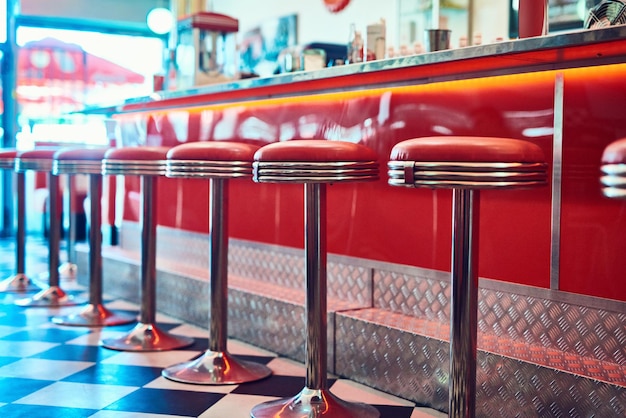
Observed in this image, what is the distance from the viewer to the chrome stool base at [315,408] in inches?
97.3

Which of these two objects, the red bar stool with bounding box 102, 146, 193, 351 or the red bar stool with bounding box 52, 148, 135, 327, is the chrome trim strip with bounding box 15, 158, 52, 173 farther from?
the red bar stool with bounding box 102, 146, 193, 351

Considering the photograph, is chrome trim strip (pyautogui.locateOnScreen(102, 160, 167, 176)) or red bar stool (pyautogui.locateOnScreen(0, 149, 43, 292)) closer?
chrome trim strip (pyautogui.locateOnScreen(102, 160, 167, 176))

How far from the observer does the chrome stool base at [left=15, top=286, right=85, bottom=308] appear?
459cm

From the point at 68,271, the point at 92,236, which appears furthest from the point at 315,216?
the point at 68,271

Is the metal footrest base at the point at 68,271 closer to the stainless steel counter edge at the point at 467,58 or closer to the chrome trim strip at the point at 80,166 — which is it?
the chrome trim strip at the point at 80,166

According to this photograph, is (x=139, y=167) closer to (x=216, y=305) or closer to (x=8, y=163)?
(x=216, y=305)

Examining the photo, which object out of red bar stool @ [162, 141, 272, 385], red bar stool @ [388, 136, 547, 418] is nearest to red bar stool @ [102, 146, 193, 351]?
red bar stool @ [162, 141, 272, 385]

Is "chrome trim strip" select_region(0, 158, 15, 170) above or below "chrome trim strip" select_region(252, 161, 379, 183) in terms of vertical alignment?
above

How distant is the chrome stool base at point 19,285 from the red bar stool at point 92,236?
105 cm

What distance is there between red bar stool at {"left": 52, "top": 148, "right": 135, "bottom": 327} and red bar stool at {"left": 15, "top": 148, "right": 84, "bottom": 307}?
1.47 feet

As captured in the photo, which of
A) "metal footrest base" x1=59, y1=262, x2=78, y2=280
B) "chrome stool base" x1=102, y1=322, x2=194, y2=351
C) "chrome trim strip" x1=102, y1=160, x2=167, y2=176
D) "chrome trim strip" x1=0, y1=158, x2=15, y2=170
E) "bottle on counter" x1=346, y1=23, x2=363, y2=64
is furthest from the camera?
"metal footrest base" x1=59, y1=262, x2=78, y2=280

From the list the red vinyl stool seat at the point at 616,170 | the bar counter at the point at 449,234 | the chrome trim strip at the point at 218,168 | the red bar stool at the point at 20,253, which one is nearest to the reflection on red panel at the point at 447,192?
the bar counter at the point at 449,234

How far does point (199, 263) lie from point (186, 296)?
0.39m

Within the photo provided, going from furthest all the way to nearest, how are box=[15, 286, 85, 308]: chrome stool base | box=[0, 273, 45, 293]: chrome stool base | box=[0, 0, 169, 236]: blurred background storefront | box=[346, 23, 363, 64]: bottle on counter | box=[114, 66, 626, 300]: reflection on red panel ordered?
box=[0, 0, 169, 236]: blurred background storefront, box=[0, 273, 45, 293]: chrome stool base, box=[15, 286, 85, 308]: chrome stool base, box=[346, 23, 363, 64]: bottle on counter, box=[114, 66, 626, 300]: reflection on red panel
